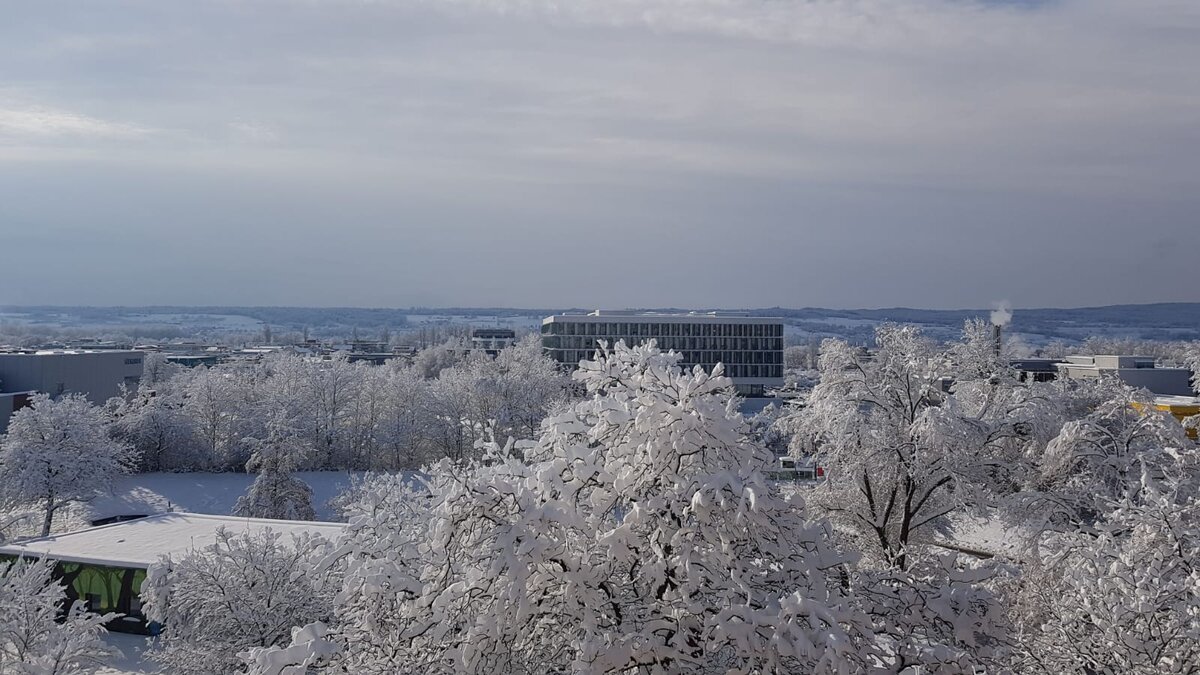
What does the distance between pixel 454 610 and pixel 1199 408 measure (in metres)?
31.8

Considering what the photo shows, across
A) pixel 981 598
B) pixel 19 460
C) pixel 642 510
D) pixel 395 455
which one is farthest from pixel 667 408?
pixel 395 455

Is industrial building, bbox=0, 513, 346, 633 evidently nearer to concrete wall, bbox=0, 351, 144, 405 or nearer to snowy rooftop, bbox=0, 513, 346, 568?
snowy rooftop, bbox=0, 513, 346, 568

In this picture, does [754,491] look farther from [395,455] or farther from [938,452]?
[395,455]

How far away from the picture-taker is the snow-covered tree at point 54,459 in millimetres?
30094

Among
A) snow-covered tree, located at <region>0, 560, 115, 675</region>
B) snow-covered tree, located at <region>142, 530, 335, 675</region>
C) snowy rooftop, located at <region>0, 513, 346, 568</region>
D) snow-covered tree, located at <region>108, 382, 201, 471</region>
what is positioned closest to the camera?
snow-covered tree, located at <region>0, 560, 115, 675</region>

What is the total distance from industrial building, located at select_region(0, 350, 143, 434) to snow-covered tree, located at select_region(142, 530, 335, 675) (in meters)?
38.0

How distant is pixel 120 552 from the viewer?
2073 centimetres

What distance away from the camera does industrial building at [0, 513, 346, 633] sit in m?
19.3

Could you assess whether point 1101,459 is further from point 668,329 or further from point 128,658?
point 668,329

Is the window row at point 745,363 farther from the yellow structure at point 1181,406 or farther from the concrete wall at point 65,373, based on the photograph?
the yellow structure at point 1181,406

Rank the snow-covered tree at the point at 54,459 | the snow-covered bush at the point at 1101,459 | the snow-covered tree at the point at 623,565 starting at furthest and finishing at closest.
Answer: the snow-covered tree at the point at 54,459
the snow-covered bush at the point at 1101,459
the snow-covered tree at the point at 623,565

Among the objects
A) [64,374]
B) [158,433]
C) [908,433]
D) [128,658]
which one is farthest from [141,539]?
[64,374]

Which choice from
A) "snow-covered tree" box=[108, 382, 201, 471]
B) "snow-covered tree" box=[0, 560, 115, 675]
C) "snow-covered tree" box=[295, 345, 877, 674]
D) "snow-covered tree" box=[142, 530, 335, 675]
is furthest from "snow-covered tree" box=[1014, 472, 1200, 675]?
"snow-covered tree" box=[108, 382, 201, 471]

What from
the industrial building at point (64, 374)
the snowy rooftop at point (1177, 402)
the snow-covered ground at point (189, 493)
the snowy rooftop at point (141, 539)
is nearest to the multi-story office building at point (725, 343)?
the industrial building at point (64, 374)
